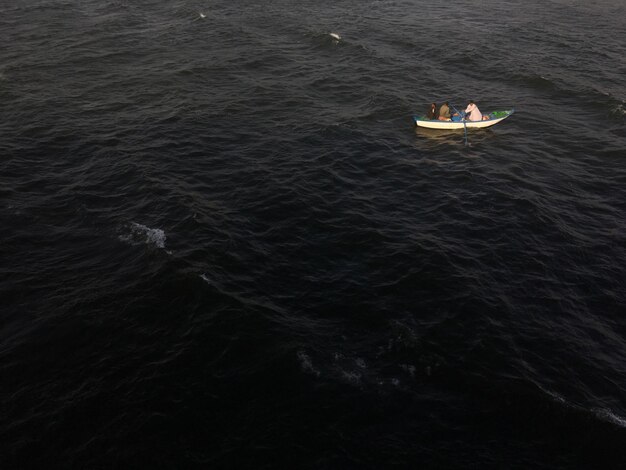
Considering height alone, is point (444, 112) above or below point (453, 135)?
above

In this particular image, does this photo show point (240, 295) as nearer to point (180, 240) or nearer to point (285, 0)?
point (180, 240)

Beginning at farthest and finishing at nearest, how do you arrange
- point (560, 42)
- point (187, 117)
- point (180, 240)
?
1. point (560, 42)
2. point (187, 117)
3. point (180, 240)

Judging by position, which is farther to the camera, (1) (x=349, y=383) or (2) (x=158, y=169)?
(2) (x=158, y=169)

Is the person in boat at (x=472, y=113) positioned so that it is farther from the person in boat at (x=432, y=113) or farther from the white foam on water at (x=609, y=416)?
the white foam on water at (x=609, y=416)

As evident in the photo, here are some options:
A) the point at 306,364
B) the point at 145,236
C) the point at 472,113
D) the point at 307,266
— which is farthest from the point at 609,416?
the point at 472,113

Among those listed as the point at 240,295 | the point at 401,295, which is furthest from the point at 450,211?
the point at 240,295

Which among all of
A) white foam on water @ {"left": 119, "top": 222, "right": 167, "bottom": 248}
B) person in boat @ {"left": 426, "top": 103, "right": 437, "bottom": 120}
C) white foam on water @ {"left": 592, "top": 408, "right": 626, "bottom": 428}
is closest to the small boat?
person in boat @ {"left": 426, "top": 103, "right": 437, "bottom": 120}

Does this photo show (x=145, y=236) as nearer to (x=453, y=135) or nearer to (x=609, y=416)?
(x=609, y=416)
